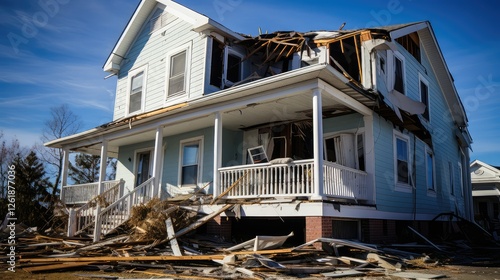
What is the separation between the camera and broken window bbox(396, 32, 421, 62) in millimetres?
15164

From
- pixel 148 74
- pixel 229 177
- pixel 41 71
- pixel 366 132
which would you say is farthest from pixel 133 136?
pixel 366 132

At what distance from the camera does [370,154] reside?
11633 millimetres

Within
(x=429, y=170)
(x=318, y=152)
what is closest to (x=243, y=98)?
(x=318, y=152)

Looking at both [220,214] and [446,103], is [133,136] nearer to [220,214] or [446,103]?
[220,214]

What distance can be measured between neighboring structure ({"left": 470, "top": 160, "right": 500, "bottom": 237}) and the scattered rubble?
20231 millimetres

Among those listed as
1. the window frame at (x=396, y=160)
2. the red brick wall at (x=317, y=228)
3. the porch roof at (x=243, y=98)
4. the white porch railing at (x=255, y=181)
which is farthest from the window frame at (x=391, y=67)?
the red brick wall at (x=317, y=228)

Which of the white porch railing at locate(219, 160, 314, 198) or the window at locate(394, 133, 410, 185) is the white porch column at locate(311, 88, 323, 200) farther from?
the window at locate(394, 133, 410, 185)

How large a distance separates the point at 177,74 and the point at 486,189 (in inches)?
1025

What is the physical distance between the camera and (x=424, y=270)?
816 centimetres

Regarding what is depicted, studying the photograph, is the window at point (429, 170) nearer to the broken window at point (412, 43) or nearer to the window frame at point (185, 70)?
the broken window at point (412, 43)

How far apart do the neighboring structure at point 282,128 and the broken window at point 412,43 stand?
0.37ft

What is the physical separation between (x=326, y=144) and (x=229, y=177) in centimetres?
341

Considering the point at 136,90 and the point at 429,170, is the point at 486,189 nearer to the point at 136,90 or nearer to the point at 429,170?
the point at 429,170

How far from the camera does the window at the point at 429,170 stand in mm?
15387
